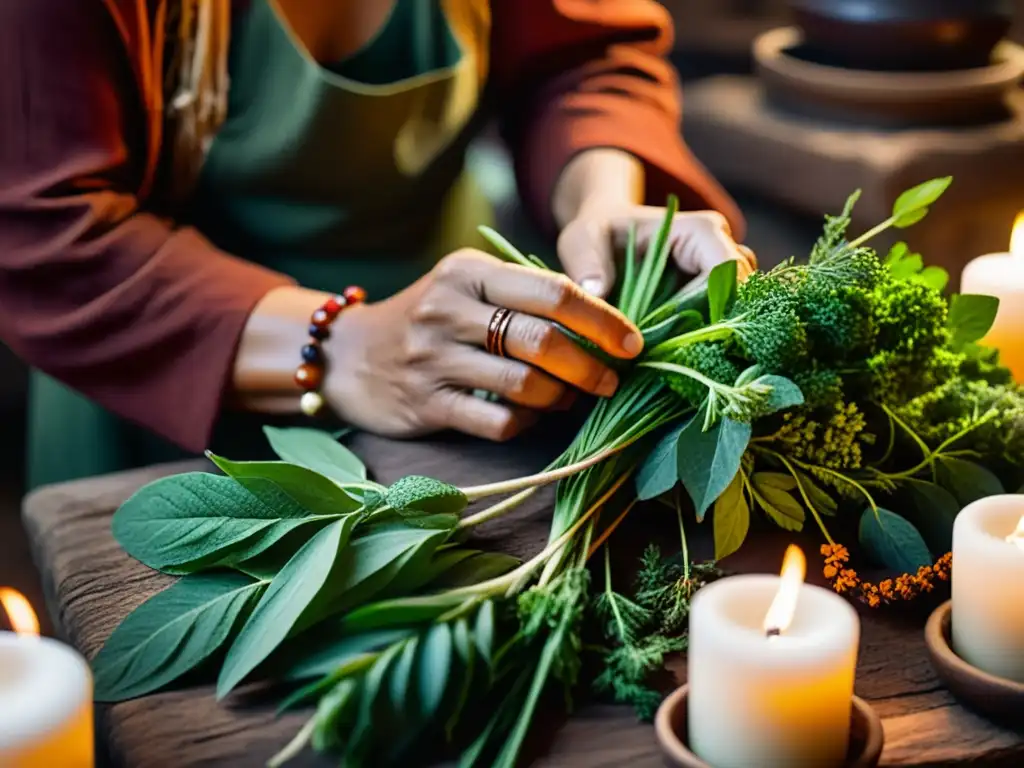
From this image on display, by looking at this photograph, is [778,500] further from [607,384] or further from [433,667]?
[433,667]

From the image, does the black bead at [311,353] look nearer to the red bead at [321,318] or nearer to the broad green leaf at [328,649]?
the red bead at [321,318]

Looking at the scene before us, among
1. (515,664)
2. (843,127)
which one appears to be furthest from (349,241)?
(843,127)

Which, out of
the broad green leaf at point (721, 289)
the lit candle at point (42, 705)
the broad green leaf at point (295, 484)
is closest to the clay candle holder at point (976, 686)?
the broad green leaf at point (721, 289)

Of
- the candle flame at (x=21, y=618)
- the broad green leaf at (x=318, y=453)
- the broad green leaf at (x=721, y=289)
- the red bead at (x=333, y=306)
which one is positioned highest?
the broad green leaf at (x=721, y=289)

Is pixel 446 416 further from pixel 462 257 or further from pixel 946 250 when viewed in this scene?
pixel 946 250

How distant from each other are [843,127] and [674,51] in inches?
23.7

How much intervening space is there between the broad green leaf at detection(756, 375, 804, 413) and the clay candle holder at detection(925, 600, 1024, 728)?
0.15m

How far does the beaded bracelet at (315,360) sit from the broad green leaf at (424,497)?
0.26 m

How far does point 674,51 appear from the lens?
7.39 feet

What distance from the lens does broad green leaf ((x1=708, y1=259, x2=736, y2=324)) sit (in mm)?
850

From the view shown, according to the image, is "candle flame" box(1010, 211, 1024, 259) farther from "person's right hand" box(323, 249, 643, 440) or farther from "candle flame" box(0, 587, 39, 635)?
"candle flame" box(0, 587, 39, 635)

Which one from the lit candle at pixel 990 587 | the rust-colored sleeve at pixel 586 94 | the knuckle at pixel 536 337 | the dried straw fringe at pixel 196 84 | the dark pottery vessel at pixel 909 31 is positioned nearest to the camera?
the lit candle at pixel 990 587

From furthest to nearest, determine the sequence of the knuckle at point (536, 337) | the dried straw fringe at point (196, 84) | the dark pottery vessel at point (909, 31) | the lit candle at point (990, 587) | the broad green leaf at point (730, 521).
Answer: the dark pottery vessel at point (909, 31) < the dried straw fringe at point (196, 84) < the knuckle at point (536, 337) < the broad green leaf at point (730, 521) < the lit candle at point (990, 587)

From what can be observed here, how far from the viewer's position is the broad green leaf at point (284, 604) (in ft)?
2.32
